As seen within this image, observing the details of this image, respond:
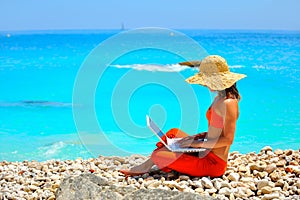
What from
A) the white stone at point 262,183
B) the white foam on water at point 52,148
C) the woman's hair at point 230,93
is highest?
the woman's hair at point 230,93

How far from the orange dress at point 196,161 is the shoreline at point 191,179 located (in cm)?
8

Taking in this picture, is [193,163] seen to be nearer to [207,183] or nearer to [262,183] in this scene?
[207,183]

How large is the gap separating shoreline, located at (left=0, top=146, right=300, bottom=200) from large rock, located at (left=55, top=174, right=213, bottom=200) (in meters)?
0.15

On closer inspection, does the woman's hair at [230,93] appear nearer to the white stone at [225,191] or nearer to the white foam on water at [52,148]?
the white stone at [225,191]

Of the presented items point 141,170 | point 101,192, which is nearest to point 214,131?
point 141,170

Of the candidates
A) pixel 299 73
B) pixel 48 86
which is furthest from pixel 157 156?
pixel 299 73

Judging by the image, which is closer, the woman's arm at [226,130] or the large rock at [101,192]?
the large rock at [101,192]

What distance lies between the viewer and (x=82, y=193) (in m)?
4.16

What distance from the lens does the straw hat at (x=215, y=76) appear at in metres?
4.52

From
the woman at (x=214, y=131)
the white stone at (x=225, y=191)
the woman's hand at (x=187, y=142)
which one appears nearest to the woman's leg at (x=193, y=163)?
the woman at (x=214, y=131)

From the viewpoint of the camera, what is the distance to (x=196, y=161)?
15.5ft

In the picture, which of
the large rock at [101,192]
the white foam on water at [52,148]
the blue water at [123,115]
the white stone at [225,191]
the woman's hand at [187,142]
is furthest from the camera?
the blue water at [123,115]

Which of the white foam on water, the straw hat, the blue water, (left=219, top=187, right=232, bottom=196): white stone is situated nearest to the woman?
the straw hat

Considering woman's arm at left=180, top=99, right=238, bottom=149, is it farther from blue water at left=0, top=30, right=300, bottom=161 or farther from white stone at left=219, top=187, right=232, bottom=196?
blue water at left=0, top=30, right=300, bottom=161
